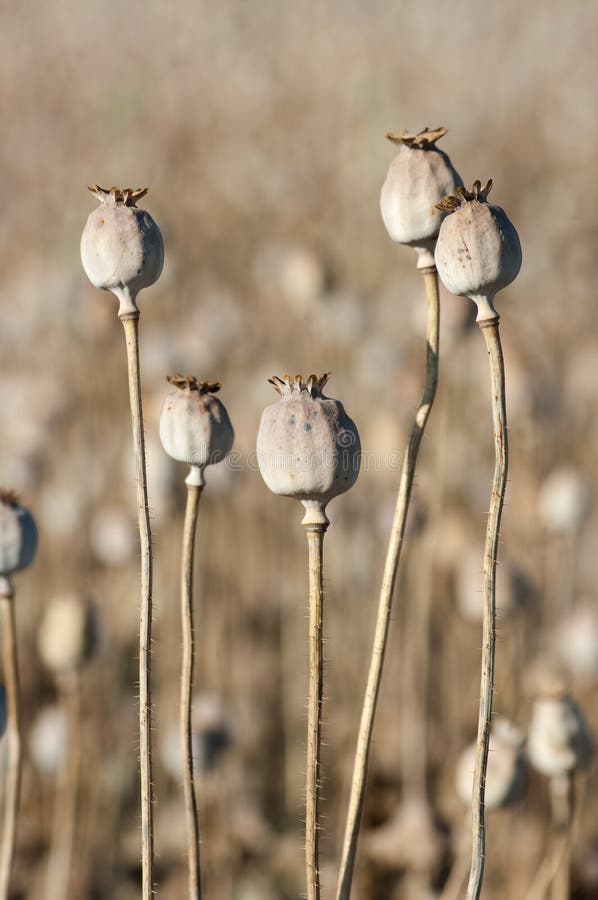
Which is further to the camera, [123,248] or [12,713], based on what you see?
[12,713]

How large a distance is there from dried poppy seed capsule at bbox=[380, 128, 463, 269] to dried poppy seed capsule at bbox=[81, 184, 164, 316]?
0.58ft

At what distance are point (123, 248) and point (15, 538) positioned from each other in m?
0.28

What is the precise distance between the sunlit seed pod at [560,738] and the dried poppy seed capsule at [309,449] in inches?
19.7

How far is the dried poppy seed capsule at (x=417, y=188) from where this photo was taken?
75 cm

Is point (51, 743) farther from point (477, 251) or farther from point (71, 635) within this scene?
point (477, 251)

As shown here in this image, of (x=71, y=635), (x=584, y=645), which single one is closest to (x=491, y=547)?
(x=71, y=635)

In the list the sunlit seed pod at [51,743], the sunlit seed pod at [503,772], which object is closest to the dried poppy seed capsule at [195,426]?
the sunlit seed pod at [503,772]

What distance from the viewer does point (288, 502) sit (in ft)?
9.02

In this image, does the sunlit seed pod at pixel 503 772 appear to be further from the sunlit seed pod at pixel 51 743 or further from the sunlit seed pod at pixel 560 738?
the sunlit seed pod at pixel 51 743

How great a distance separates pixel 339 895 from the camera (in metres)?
0.71

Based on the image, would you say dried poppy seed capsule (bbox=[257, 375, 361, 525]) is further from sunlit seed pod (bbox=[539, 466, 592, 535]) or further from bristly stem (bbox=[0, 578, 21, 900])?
sunlit seed pod (bbox=[539, 466, 592, 535])

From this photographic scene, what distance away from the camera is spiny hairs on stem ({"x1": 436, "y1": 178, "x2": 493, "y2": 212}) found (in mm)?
702

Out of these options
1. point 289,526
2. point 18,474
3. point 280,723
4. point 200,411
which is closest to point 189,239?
point 289,526

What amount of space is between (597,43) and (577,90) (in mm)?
1452
